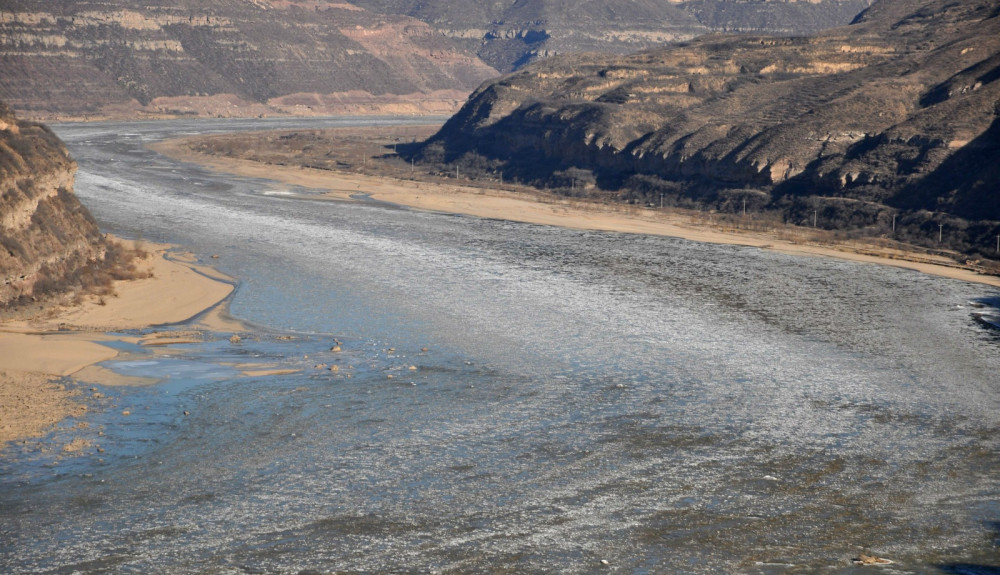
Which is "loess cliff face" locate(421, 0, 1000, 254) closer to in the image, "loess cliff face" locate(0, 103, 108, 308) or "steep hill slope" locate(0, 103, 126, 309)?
"steep hill slope" locate(0, 103, 126, 309)

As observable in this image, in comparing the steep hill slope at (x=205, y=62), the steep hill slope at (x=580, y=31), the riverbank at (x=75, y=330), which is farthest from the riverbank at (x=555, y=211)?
the steep hill slope at (x=580, y=31)

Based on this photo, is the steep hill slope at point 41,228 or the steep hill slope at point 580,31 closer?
the steep hill slope at point 41,228

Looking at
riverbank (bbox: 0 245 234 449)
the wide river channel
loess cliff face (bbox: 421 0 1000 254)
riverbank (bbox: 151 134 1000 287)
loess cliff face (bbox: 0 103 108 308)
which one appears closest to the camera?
the wide river channel

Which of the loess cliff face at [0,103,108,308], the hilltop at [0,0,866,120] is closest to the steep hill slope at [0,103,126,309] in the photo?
the loess cliff face at [0,103,108,308]

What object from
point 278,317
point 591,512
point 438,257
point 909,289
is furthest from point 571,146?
point 591,512

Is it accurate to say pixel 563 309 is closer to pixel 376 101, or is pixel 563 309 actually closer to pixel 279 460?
pixel 279 460

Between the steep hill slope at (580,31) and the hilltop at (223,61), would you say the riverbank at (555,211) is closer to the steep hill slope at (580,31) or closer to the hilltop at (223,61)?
the hilltop at (223,61)

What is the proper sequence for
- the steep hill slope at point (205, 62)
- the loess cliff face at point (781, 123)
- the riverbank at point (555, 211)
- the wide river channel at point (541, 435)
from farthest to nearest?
the steep hill slope at point (205, 62)
the loess cliff face at point (781, 123)
the riverbank at point (555, 211)
the wide river channel at point (541, 435)
